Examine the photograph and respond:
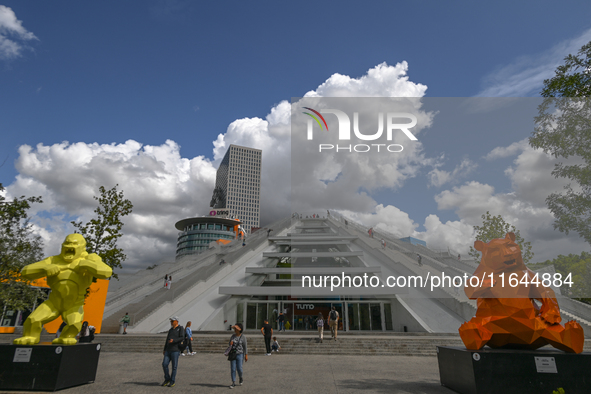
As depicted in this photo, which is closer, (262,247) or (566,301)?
(566,301)

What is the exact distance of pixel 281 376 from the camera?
8180mm

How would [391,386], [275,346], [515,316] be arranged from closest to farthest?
1. [515,316]
2. [391,386]
3. [275,346]

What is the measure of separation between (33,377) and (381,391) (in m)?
7.17

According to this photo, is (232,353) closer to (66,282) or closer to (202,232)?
(66,282)

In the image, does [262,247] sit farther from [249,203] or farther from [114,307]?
[249,203]

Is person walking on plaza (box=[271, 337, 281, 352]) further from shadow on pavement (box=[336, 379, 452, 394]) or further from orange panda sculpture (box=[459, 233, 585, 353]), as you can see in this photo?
orange panda sculpture (box=[459, 233, 585, 353])

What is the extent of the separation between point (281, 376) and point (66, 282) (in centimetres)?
577

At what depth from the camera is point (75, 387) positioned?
6773 mm

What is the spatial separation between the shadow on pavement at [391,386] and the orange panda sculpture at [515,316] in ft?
4.14

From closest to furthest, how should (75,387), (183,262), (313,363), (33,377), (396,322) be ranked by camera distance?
(33,377) → (75,387) → (313,363) → (396,322) → (183,262)

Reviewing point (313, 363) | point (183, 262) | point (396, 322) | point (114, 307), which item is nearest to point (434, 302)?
point (396, 322)

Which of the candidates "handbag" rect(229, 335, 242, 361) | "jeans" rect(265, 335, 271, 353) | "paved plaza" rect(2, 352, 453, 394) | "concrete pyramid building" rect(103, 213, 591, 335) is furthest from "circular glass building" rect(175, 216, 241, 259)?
"handbag" rect(229, 335, 242, 361)

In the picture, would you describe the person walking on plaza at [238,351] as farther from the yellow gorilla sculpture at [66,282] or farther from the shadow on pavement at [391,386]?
the yellow gorilla sculpture at [66,282]

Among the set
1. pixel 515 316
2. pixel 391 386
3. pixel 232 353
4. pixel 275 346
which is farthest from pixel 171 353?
pixel 515 316
